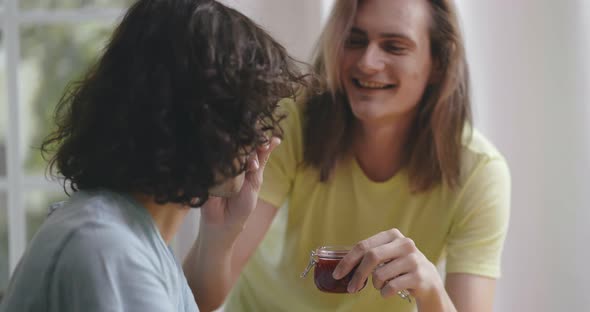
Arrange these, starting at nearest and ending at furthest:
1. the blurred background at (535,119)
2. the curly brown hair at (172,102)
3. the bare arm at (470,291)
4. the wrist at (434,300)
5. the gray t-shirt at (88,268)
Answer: the gray t-shirt at (88,268)
the curly brown hair at (172,102)
the wrist at (434,300)
the bare arm at (470,291)
the blurred background at (535,119)

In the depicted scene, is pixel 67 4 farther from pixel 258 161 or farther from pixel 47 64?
pixel 258 161

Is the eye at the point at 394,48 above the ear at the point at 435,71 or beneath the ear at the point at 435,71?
above

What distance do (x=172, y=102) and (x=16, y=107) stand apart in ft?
5.35

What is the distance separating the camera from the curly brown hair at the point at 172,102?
108cm

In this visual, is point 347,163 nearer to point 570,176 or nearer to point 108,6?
point 570,176

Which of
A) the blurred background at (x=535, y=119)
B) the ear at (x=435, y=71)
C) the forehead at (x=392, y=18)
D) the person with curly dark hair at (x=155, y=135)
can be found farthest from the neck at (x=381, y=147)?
the person with curly dark hair at (x=155, y=135)

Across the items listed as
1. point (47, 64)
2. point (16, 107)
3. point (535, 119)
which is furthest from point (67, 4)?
point (535, 119)

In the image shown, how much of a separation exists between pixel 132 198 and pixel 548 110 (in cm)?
149

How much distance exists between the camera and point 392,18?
6.20ft

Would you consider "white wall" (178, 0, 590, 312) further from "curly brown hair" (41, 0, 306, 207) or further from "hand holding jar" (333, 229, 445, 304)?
"curly brown hair" (41, 0, 306, 207)

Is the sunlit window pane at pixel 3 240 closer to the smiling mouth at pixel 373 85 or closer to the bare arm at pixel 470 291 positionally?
the smiling mouth at pixel 373 85

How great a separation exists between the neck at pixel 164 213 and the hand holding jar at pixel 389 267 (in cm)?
33

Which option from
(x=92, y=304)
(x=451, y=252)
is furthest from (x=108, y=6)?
(x=92, y=304)

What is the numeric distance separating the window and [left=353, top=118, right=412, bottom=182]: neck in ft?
3.19
